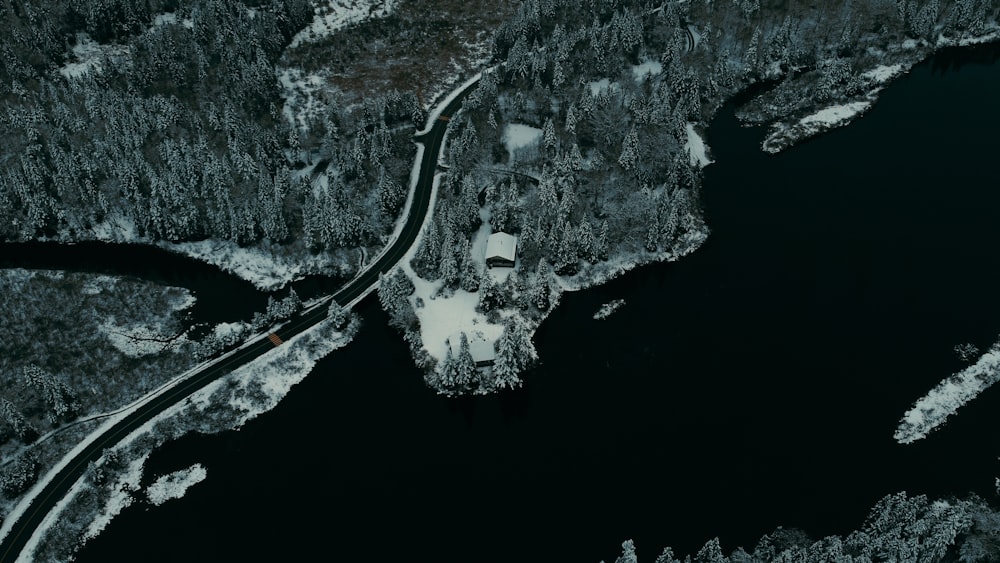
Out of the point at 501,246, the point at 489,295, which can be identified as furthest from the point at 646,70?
the point at 489,295

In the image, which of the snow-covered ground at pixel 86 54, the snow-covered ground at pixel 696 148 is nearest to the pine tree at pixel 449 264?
the snow-covered ground at pixel 696 148

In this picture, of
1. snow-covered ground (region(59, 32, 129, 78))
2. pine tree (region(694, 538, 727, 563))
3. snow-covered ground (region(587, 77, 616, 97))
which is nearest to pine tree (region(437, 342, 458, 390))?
pine tree (region(694, 538, 727, 563))

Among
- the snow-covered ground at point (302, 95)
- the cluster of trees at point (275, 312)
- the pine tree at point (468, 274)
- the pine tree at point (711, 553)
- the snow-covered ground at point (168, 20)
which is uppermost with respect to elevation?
the snow-covered ground at point (168, 20)

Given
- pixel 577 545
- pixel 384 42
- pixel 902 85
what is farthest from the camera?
pixel 384 42

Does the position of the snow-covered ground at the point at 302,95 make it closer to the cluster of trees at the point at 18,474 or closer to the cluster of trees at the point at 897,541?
the cluster of trees at the point at 18,474

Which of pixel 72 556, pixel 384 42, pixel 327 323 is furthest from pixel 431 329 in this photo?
pixel 384 42

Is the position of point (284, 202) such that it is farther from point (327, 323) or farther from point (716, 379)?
point (716, 379)
